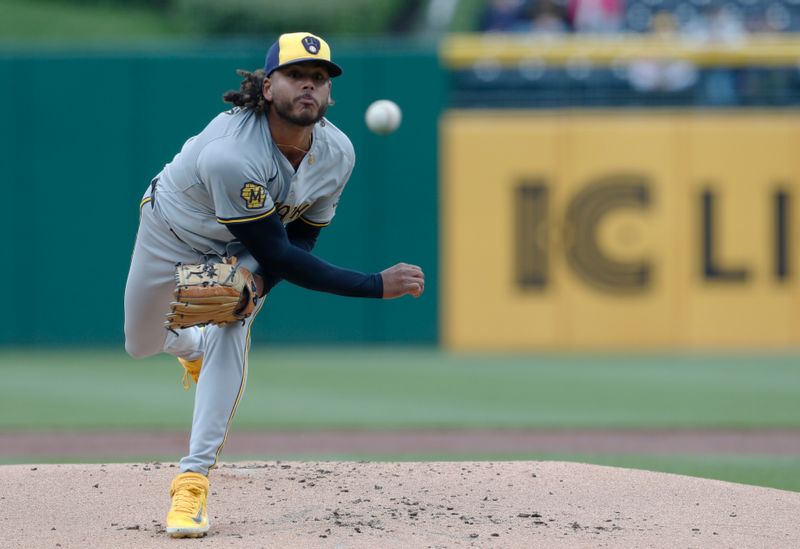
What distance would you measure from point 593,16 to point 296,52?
32.6 ft

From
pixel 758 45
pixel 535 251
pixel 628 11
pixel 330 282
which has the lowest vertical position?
pixel 330 282

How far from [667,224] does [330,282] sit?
782 cm

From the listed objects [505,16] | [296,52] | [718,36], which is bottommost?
[296,52]

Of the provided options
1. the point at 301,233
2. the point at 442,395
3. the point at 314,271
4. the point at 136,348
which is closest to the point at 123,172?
the point at 442,395

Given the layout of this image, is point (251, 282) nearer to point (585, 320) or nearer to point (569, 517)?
point (569, 517)

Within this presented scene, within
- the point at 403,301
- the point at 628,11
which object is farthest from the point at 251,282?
the point at 628,11

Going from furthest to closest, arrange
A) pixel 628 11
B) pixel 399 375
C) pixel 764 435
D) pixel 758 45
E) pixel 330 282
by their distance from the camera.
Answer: pixel 628 11
pixel 758 45
pixel 399 375
pixel 764 435
pixel 330 282

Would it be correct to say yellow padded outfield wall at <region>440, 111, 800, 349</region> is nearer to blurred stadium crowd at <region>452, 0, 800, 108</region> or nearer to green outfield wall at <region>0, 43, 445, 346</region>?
blurred stadium crowd at <region>452, 0, 800, 108</region>

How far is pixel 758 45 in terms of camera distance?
11.1 meters

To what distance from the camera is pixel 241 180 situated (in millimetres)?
3775

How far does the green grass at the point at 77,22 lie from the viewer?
1566 centimetres

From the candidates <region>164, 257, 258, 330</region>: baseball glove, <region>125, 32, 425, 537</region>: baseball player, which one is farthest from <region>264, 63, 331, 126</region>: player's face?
<region>164, 257, 258, 330</region>: baseball glove

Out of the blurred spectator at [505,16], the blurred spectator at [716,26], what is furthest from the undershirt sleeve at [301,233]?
the blurred spectator at [505,16]

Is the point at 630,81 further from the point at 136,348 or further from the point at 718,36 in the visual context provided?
the point at 136,348
